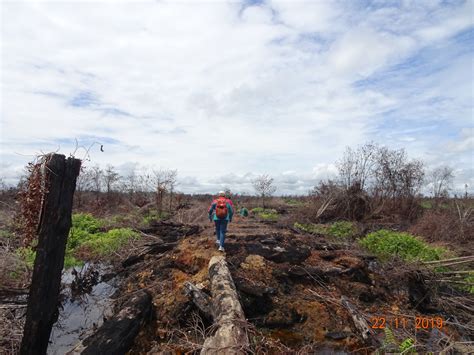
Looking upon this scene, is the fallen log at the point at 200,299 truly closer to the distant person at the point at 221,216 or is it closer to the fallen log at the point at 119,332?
the fallen log at the point at 119,332

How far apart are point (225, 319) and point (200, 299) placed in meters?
1.35

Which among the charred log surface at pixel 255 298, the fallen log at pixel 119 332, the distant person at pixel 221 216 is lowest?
the fallen log at pixel 119 332

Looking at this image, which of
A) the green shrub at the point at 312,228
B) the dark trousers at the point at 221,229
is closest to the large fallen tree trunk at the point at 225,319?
the dark trousers at the point at 221,229

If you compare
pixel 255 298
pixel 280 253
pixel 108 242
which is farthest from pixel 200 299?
pixel 108 242

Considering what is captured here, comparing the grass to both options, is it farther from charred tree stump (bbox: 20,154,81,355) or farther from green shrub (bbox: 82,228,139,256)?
charred tree stump (bbox: 20,154,81,355)

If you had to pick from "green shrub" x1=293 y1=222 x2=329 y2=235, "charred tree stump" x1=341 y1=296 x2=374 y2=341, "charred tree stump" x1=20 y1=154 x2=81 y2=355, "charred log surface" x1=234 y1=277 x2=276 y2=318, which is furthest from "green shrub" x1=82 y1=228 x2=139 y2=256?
"charred tree stump" x1=341 y1=296 x2=374 y2=341

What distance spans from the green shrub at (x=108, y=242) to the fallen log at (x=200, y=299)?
6.30m

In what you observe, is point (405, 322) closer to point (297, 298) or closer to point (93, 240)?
point (297, 298)

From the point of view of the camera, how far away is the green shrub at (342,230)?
1363 centimetres

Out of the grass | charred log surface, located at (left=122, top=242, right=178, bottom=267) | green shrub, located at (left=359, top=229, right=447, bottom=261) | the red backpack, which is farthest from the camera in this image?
the grass

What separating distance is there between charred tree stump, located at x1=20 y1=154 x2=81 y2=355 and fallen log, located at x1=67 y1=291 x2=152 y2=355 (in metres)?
0.57

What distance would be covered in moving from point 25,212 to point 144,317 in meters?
2.75

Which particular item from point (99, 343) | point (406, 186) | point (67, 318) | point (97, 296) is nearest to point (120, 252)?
point (97, 296)

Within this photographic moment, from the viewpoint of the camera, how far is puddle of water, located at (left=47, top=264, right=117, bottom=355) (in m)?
5.94
